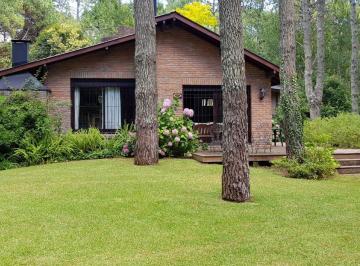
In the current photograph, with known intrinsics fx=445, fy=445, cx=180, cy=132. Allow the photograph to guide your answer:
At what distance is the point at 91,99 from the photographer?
15.2m

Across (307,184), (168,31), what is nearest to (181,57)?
(168,31)

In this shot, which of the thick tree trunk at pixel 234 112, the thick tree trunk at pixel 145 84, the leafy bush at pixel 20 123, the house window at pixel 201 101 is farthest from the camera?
the house window at pixel 201 101

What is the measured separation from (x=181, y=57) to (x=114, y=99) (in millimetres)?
2753

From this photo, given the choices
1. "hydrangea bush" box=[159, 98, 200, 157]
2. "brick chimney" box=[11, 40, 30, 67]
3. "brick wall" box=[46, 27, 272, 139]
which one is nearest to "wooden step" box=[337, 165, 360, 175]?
"hydrangea bush" box=[159, 98, 200, 157]

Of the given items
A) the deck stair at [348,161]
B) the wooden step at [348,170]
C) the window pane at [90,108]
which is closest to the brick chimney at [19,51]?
the window pane at [90,108]

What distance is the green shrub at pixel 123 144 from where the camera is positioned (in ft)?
40.3

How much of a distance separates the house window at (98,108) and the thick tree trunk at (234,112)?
9.02 m

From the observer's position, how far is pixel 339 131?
15.2 meters

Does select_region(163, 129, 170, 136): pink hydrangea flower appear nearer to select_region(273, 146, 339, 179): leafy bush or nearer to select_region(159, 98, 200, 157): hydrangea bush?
select_region(159, 98, 200, 157): hydrangea bush

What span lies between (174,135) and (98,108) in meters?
4.27

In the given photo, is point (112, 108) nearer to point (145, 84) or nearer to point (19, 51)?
point (19, 51)

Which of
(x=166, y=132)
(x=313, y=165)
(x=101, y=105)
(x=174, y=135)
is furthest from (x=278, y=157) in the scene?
(x=101, y=105)

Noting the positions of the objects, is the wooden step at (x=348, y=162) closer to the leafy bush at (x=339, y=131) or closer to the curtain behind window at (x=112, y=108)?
the leafy bush at (x=339, y=131)

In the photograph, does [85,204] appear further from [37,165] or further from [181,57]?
[181,57]
